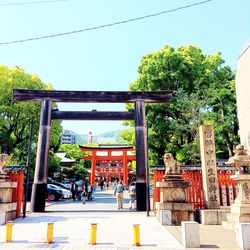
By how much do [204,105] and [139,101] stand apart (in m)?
8.31

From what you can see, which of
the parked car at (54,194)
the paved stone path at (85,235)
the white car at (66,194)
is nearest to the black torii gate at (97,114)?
the paved stone path at (85,235)

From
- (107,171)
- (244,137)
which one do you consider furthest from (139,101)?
(107,171)

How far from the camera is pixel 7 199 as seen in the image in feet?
36.7

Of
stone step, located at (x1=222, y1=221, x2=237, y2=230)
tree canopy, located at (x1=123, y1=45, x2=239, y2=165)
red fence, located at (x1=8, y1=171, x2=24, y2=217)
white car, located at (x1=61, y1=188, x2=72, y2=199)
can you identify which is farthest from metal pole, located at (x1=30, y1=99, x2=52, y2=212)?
white car, located at (x1=61, y1=188, x2=72, y2=199)

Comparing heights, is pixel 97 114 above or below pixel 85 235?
above

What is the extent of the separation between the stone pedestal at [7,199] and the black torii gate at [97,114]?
9.03 feet

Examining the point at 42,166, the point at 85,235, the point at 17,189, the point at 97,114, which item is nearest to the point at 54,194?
the point at 42,166

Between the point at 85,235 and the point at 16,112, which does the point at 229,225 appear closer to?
the point at 85,235

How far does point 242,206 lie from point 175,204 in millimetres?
2855

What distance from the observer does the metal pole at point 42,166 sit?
13820mm

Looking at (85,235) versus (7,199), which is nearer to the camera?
(85,235)

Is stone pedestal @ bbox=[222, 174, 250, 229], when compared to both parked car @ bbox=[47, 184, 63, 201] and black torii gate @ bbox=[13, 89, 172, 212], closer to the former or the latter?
black torii gate @ bbox=[13, 89, 172, 212]

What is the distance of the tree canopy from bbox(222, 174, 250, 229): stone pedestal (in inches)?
493

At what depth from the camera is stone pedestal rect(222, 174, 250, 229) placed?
28.3ft
